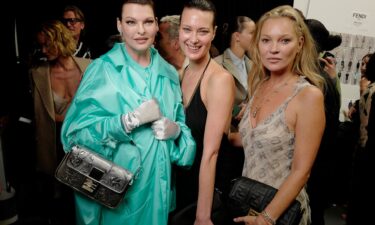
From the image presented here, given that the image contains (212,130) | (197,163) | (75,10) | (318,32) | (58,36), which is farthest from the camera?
(75,10)

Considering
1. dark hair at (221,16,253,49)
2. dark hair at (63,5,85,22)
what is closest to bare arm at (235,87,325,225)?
dark hair at (221,16,253,49)

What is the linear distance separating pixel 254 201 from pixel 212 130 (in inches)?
14.5

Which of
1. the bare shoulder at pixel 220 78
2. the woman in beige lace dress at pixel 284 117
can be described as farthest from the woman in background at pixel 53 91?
the woman in beige lace dress at pixel 284 117

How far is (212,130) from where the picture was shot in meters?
1.58

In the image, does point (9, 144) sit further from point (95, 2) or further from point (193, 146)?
point (193, 146)

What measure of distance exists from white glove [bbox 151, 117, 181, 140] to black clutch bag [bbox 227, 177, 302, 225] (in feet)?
1.18

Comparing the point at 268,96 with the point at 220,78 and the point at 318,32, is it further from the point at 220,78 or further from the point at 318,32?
the point at 318,32

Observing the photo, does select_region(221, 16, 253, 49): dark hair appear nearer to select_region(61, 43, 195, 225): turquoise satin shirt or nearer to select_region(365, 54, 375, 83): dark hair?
select_region(365, 54, 375, 83): dark hair

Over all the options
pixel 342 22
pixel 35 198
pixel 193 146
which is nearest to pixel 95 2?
pixel 35 198

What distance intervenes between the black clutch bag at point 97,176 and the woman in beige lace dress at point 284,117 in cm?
53

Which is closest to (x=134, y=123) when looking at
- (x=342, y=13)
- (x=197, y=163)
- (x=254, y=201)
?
(x=197, y=163)

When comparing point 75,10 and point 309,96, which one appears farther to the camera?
point 75,10

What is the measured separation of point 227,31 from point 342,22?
45.6 inches

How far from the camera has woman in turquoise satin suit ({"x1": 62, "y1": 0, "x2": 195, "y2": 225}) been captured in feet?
4.93
